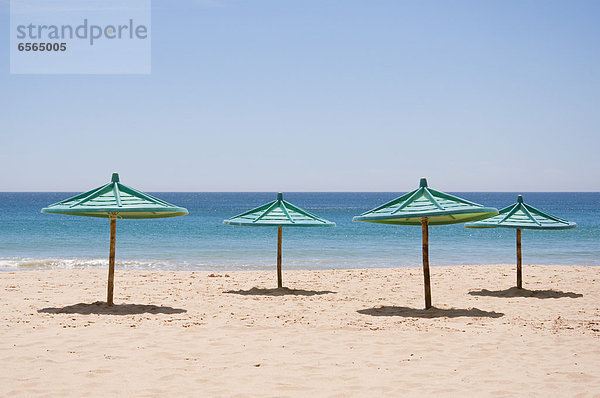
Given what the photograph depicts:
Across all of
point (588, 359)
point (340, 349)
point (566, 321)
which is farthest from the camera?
point (566, 321)

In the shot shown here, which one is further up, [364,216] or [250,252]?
[364,216]

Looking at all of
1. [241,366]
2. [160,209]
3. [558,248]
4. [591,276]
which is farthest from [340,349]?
[558,248]

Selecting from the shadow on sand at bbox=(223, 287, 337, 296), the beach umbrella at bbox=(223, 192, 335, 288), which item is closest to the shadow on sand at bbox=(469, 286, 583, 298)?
the shadow on sand at bbox=(223, 287, 337, 296)

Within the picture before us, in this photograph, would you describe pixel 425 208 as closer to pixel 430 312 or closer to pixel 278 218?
pixel 430 312

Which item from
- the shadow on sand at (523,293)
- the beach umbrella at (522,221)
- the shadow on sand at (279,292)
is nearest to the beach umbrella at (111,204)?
the shadow on sand at (279,292)

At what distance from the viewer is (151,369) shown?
19.3ft

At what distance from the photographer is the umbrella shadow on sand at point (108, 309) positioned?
9.03 m

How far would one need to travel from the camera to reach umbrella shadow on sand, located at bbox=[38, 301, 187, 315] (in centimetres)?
903

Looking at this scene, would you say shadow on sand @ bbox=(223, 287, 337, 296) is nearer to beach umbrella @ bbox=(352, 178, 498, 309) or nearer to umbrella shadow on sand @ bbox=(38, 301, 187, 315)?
umbrella shadow on sand @ bbox=(38, 301, 187, 315)

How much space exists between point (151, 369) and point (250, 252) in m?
18.7

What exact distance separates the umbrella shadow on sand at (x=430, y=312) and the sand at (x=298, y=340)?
0.03 metres

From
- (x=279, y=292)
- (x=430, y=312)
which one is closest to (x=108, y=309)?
(x=279, y=292)

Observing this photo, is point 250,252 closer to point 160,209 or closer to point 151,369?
point 160,209

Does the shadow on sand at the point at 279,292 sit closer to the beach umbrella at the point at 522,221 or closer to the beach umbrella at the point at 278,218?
the beach umbrella at the point at 278,218
